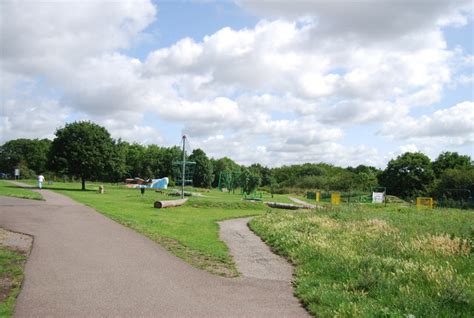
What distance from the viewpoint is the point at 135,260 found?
10969mm

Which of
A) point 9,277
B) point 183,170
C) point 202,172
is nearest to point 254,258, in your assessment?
point 9,277

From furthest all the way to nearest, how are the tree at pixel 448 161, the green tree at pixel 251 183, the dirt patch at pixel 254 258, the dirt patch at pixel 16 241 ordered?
the tree at pixel 448 161 < the green tree at pixel 251 183 < the dirt patch at pixel 16 241 < the dirt patch at pixel 254 258

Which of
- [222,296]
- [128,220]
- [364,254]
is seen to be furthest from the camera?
[128,220]

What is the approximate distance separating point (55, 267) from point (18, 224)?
768cm

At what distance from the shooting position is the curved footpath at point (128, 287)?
23.2 feet

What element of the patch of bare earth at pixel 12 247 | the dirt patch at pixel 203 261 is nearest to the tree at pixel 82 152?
the patch of bare earth at pixel 12 247

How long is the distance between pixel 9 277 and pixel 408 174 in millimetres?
88152

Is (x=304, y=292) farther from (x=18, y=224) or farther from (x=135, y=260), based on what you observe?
(x=18, y=224)

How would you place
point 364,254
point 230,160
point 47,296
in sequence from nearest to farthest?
point 47,296 < point 364,254 < point 230,160

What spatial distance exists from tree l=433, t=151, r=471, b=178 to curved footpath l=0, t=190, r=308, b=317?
83431mm

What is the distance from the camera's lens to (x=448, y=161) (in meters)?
86.5

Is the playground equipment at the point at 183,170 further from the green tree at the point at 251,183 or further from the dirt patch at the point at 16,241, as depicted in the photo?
the dirt patch at the point at 16,241

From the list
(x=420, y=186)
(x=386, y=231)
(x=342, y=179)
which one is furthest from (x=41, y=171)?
Answer: (x=386, y=231)

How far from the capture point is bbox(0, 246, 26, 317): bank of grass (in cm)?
686
